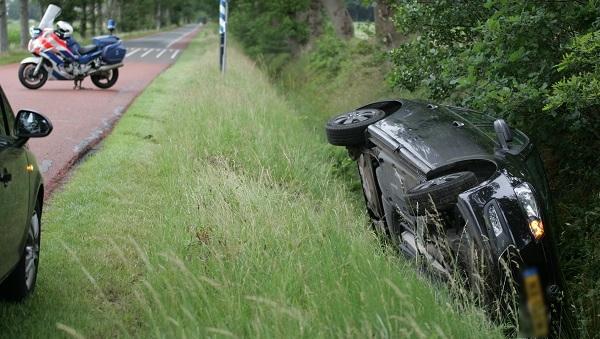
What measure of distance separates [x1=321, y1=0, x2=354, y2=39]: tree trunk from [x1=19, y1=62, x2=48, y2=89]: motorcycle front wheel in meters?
9.18

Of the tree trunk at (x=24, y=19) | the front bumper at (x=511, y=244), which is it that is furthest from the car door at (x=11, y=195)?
the tree trunk at (x=24, y=19)

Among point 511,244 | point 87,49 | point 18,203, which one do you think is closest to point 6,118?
point 18,203

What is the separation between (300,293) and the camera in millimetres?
4508

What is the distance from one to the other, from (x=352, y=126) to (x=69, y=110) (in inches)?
370

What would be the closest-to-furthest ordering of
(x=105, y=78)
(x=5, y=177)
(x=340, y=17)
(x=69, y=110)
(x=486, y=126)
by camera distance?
(x=5, y=177) → (x=486, y=126) → (x=69, y=110) → (x=105, y=78) → (x=340, y=17)

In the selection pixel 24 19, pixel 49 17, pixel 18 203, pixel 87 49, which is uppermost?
pixel 18 203

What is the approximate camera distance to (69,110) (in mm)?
15055

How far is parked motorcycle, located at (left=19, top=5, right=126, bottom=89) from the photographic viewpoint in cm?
1819

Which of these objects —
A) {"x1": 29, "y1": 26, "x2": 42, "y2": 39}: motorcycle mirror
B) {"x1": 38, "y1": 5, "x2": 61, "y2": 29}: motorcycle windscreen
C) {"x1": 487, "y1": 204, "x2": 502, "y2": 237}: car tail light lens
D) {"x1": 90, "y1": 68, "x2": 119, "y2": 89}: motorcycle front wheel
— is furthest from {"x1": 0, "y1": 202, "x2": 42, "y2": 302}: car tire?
{"x1": 90, "y1": 68, "x2": 119, "y2": 89}: motorcycle front wheel

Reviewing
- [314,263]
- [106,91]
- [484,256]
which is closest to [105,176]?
[314,263]

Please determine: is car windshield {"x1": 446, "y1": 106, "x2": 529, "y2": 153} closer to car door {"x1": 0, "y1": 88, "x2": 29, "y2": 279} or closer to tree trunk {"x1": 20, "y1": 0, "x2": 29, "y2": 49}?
car door {"x1": 0, "y1": 88, "x2": 29, "y2": 279}

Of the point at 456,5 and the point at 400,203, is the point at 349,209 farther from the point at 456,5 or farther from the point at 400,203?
the point at 456,5

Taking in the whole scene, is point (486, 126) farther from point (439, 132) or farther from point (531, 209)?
point (531, 209)

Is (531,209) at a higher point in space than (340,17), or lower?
higher
